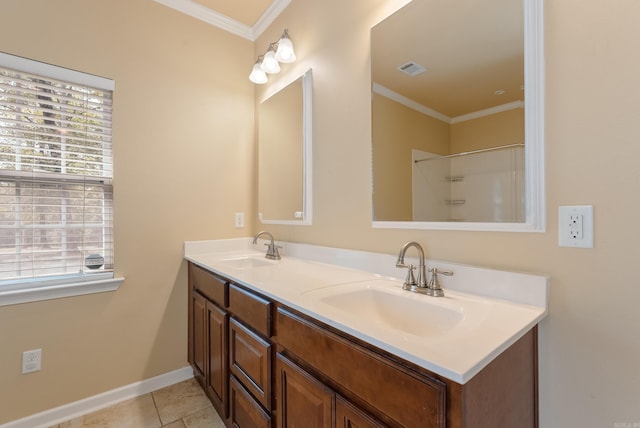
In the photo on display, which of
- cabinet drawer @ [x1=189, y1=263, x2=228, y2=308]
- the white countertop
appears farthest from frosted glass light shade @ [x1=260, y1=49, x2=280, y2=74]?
cabinet drawer @ [x1=189, y1=263, x2=228, y2=308]

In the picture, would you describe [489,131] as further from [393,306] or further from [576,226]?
[393,306]

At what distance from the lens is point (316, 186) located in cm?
174

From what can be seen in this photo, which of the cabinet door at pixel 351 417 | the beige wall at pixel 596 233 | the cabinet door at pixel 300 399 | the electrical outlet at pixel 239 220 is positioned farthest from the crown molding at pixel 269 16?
the cabinet door at pixel 351 417

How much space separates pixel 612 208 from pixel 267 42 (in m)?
2.25

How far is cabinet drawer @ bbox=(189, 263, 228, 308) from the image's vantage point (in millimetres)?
1449

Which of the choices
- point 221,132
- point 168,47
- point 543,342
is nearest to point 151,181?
point 221,132

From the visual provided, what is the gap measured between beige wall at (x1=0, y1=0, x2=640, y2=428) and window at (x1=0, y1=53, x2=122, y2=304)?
95 mm

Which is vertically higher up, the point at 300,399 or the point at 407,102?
the point at 407,102

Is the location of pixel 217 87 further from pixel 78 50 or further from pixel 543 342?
pixel 543 342

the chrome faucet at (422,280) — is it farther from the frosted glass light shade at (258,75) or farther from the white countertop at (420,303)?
the frosted glass light shade at (258,75)

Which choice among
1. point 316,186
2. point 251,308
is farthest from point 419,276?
point 316,186

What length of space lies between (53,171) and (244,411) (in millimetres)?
1617

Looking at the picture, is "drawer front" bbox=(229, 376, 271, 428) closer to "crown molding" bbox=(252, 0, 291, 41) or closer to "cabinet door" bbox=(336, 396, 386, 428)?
"cabinet door" bbox=(336, 396, 386, 428)

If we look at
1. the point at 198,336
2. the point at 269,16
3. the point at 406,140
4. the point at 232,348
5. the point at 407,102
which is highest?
the point at 269,16
